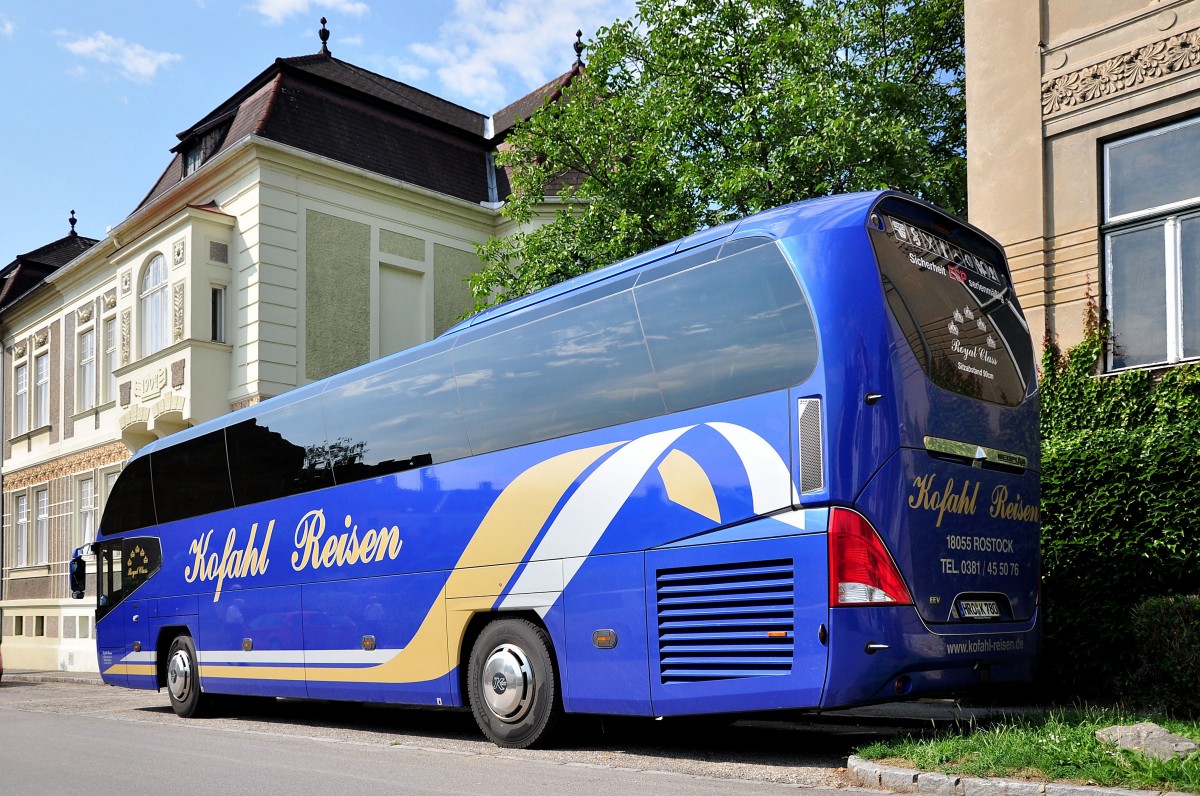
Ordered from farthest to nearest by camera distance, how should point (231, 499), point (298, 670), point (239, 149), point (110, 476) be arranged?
point (110, 476), point (239, 149), point (231, 499), point (298, 670)

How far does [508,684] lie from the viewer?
31.2 feet

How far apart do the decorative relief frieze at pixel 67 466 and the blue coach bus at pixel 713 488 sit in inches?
744

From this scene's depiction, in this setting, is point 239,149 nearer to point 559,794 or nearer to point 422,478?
point 422,478

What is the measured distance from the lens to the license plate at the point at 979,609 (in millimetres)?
7824

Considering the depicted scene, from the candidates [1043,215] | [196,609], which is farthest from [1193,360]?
[196,609]

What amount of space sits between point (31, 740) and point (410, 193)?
1701cm

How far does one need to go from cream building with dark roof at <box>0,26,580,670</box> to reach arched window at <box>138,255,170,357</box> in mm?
50

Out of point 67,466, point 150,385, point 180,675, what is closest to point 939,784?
point 180,675

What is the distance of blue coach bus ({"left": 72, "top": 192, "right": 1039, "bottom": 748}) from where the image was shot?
7.39 m

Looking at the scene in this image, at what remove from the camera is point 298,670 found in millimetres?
12344

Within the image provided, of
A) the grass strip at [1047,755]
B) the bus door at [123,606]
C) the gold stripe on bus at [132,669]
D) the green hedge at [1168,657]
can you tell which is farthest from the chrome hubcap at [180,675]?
the green hedge at [1168,657]

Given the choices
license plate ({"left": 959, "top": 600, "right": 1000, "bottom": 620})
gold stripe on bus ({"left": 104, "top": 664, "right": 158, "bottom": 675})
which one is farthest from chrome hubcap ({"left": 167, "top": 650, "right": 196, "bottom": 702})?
license plate ({"left": 959, "top": 600, "right": 1000, "bottom": 620})

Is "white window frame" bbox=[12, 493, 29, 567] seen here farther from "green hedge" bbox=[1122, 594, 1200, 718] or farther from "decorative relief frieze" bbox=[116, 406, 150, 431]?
"green hedge" bbox=[1122, 594, 1200, 718]

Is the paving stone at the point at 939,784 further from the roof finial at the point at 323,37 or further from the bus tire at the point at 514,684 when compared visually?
the roof finial at the point at 323,37
